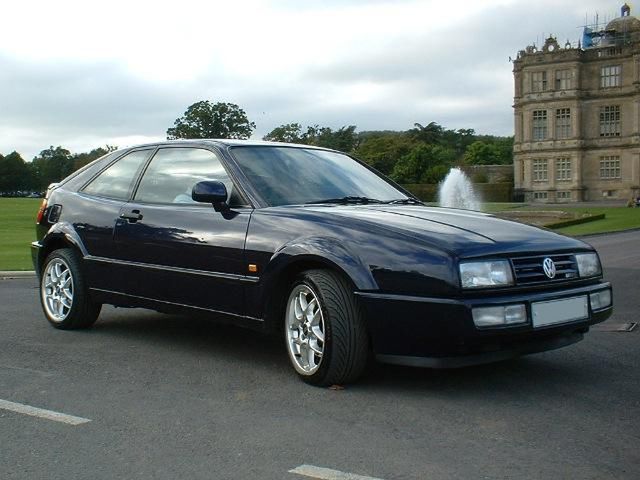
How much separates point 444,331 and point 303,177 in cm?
200

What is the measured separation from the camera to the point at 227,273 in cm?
548

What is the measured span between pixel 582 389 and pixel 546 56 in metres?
82.5

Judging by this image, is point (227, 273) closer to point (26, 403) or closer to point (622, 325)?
point (26, 403)

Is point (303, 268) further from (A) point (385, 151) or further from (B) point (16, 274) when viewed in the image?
(A) point (385, 151)

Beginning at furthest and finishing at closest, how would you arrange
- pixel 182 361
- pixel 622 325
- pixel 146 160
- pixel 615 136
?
pixel 615 136, pixel 622 325, pixel 146 160, pixel 182 361

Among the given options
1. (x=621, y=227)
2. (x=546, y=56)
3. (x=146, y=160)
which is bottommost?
(x=621, y=227)

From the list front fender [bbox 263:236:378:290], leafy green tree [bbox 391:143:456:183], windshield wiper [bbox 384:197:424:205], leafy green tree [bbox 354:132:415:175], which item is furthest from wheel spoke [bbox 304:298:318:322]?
leafy green tree [bbox 354:132:415:175]

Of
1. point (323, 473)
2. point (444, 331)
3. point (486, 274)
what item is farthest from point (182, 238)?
point (323, 473)

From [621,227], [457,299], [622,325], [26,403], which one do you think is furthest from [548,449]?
[621,227]

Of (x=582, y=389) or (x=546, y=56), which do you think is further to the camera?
(x=546, y=56)

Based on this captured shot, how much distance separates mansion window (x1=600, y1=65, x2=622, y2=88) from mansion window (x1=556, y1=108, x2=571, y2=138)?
4.50 meters

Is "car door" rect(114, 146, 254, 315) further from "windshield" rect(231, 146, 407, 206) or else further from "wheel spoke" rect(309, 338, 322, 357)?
"wheel spoke" rect(309, 338, 322, 357)

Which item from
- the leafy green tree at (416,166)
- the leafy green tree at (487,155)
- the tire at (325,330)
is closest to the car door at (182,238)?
the tire at (325,330)

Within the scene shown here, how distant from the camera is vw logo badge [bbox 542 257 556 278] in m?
4.82
